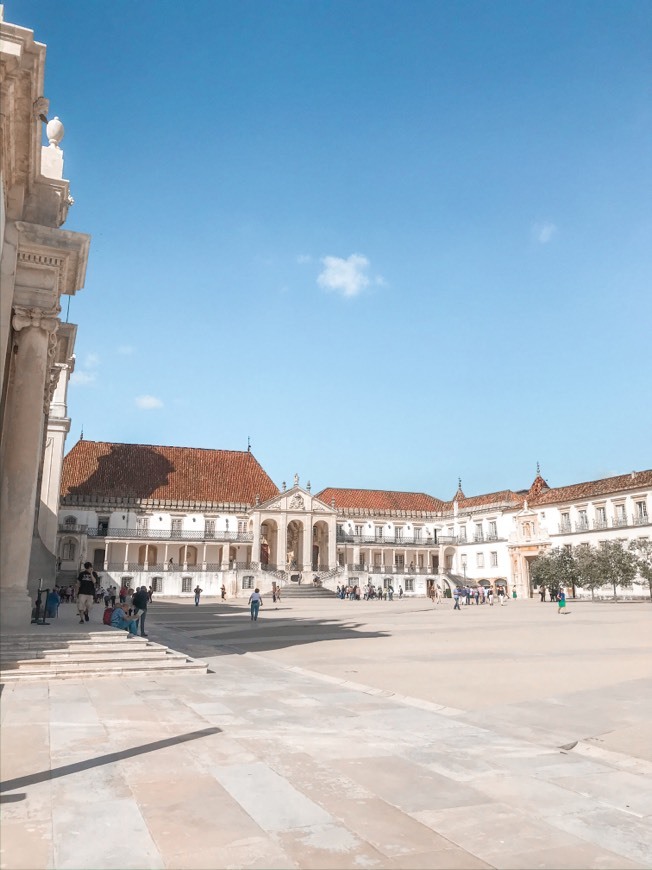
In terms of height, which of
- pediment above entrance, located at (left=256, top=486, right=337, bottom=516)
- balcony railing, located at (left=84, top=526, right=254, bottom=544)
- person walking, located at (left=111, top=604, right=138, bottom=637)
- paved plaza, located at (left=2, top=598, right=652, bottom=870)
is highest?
pediment above entrance, located at (left=256, top=486, right=337, bottom=516)

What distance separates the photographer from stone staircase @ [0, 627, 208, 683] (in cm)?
1048

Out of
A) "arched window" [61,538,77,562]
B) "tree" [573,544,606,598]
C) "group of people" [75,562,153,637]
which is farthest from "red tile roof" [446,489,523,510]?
"group of people" [75,562,153,637]

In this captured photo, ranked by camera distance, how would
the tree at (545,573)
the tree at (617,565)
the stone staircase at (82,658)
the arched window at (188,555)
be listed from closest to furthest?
the stone staircase at (82,658) → the tree at (617,565) → the tree at (545,573) → the arched window at (188,555)

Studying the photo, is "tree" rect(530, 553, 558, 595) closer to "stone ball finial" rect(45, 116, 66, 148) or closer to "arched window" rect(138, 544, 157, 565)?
"arched window" rect(138, 544, 157, 565)

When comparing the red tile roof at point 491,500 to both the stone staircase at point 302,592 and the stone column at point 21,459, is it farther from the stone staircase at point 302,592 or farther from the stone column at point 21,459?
the stone column at point 21,459

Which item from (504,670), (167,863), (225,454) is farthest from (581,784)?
(225,454)

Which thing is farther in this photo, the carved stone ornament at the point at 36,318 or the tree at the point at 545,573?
the tree at the point at 545,573

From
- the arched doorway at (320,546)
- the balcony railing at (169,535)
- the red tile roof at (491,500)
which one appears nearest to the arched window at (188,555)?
the balcony railing at (169,535)

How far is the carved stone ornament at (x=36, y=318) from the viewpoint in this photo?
46.2ft

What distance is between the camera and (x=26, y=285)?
1441 centimetres

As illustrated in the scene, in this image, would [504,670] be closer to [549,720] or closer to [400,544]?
[549,720]

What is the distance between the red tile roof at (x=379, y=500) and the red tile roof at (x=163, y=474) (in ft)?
30.9

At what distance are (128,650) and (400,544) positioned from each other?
194 ft

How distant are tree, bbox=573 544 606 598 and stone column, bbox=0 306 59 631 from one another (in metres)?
44.4
